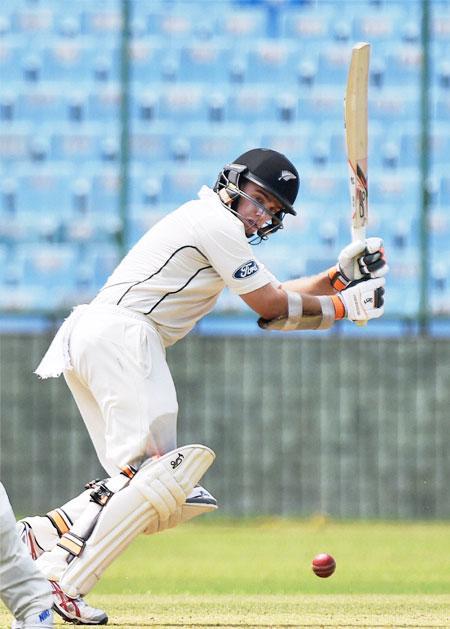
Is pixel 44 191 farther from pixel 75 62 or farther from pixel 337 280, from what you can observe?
pixel 337 280

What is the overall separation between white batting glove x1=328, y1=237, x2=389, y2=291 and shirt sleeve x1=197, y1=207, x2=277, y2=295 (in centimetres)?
52

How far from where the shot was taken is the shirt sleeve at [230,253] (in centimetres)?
617

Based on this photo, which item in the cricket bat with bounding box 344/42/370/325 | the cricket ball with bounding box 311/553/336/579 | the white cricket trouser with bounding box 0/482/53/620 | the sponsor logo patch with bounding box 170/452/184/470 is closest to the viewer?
the white cricket trouser with bounding box 0/482/53/620

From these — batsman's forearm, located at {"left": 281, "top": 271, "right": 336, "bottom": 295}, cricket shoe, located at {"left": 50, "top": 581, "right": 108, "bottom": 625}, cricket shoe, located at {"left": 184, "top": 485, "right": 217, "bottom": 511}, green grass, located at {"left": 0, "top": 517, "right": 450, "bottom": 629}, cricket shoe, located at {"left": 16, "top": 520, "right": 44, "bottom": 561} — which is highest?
batsman's forearm, located at {"left": 281, "top": 271, "right": 336, "bottom": 295}

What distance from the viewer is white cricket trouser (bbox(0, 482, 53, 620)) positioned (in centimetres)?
490

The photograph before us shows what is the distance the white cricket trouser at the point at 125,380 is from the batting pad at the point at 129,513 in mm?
119

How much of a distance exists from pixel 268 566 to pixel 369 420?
330cm

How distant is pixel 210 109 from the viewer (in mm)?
13023

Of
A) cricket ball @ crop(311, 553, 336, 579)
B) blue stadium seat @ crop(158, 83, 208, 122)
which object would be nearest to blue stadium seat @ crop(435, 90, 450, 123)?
blue stadium seat @ crop(158, 83, 208, 122)

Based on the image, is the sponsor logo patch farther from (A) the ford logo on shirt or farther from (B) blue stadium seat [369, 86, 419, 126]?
(B) blue stadium seat [369, 86, 419, 126]

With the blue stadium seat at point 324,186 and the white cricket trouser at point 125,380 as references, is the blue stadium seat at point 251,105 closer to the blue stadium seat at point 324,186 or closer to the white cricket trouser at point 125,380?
the blue stadium seat at point 324,186

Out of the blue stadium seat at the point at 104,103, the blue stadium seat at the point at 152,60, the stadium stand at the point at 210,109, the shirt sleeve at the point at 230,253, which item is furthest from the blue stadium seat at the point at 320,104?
the shirt sleeve at the point at 230,253

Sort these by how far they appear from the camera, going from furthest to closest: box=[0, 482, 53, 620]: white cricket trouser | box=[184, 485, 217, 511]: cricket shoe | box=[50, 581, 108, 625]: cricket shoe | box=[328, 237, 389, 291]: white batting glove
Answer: box=[328, 237, 389, 291]: white batting glove < box=[184, 485, 217, 511]: cricket shoe < box=[50, 581, 108, 625]: cricket shoe < box=[0, 482, 53, 620]: white cricket trouser

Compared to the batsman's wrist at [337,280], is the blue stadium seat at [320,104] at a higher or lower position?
higher
